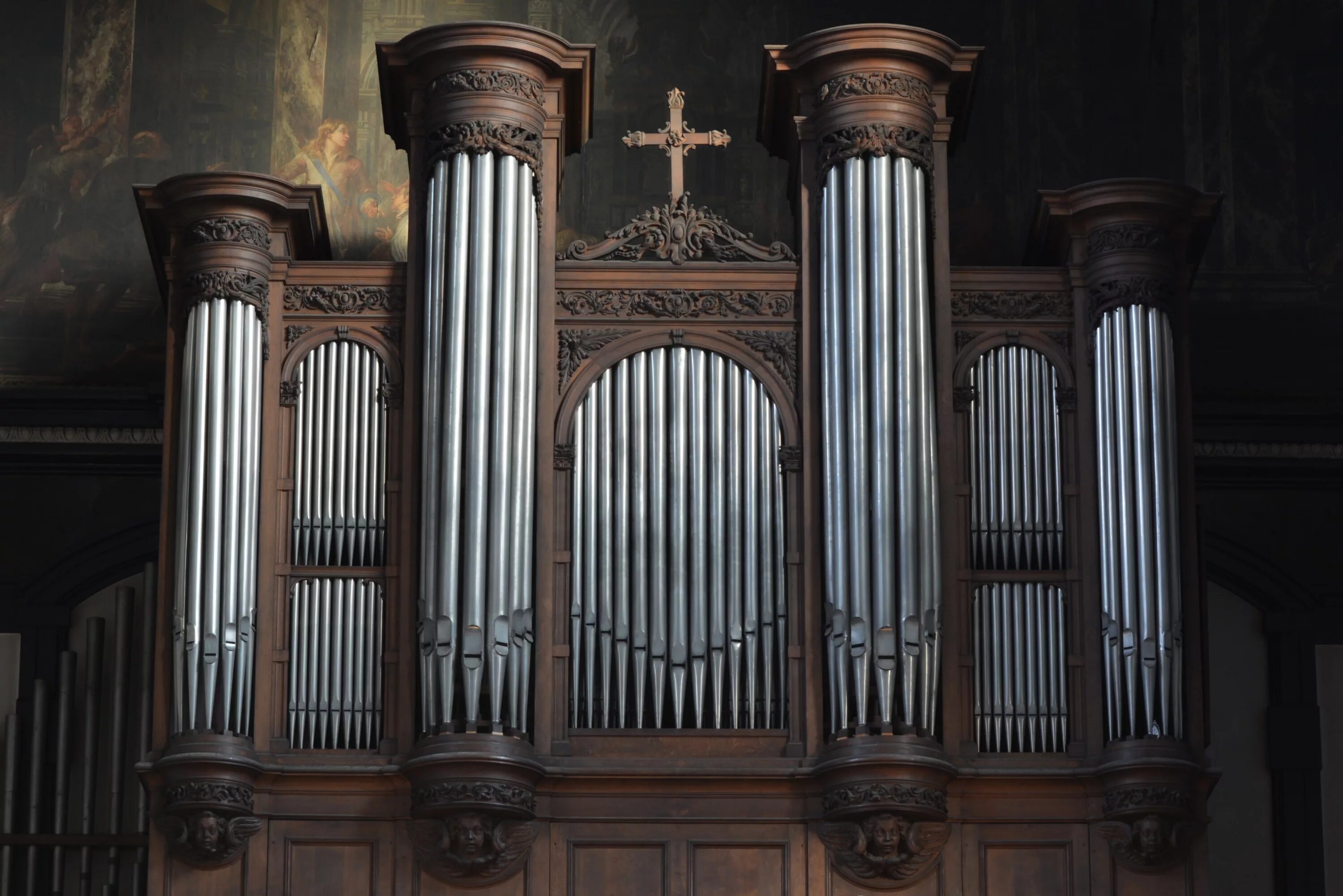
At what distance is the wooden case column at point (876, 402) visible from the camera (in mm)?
15406

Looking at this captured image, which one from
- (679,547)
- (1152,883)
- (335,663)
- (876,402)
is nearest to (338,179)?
(335,663)

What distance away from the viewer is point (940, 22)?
65.7 feet

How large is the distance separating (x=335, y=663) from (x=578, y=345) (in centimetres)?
248

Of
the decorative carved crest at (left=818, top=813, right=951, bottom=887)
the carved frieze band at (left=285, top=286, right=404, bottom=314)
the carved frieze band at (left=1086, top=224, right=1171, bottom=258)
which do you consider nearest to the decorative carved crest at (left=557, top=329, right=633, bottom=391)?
the carved frieze band at (left=285, top=286, right=404, bottom=314)

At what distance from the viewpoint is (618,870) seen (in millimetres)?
15539

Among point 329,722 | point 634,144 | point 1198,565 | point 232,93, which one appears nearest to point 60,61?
point 232,93

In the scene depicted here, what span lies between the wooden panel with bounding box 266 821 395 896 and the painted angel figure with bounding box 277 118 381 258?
5558 mm

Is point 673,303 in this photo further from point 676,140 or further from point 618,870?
point 618,870

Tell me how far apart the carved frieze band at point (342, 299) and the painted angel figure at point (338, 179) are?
3.15 m

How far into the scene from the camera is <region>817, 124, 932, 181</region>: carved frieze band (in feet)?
54.0

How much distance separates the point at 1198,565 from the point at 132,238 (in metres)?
8.41

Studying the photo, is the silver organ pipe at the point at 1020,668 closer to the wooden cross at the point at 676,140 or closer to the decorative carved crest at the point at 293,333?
the wooden cross at the point at 676,140

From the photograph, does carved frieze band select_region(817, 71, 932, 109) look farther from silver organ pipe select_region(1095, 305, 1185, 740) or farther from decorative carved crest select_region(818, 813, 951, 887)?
decorative carved crest select_region(818, 813, 951, 887)

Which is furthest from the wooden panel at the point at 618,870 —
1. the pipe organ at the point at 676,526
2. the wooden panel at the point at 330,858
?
the wooden panel at the point at 330,858
